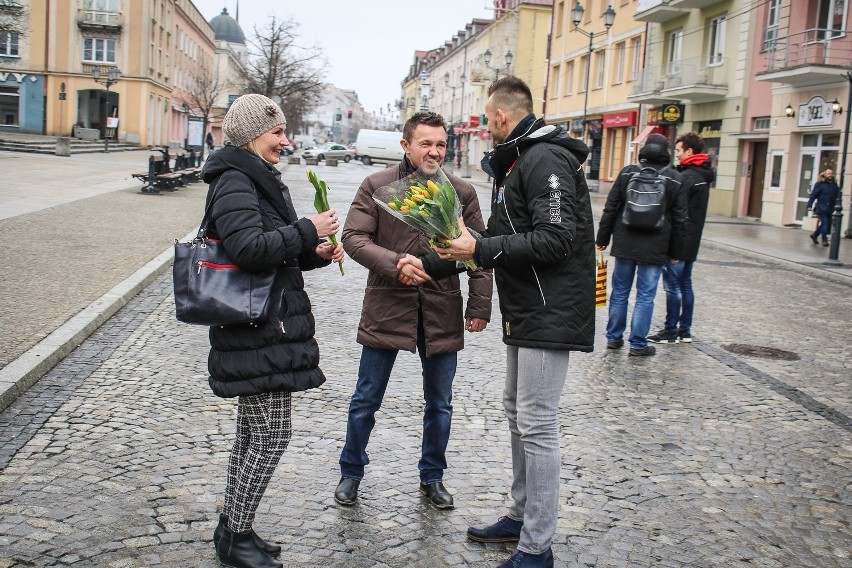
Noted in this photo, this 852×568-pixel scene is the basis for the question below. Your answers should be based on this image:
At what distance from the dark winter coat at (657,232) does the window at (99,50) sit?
54849 mm

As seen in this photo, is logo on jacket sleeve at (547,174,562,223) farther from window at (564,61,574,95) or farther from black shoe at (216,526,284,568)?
window at (564,61,574,95)

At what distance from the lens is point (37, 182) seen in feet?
73.2

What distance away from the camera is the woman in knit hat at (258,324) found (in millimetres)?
3328

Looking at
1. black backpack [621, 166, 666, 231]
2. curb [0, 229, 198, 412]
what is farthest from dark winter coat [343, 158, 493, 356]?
black backpack [621, 166, 666, 231]

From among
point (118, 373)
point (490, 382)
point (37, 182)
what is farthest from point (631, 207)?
point (37, 182)

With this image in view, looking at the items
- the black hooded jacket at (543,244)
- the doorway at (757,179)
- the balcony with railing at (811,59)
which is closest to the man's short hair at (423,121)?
the black hooded jacket at (543,244)

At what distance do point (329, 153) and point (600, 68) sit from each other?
26.9 metres

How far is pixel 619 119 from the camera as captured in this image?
3906 centimetres

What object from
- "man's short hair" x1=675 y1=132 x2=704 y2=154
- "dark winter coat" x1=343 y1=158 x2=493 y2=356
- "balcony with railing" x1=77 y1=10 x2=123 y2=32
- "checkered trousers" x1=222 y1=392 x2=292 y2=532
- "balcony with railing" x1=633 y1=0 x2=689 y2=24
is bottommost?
"checkered trousers" x1=222 y1=392 x2=292 y2=532

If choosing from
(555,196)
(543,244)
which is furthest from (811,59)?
(543,244)

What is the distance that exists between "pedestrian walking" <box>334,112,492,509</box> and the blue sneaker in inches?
28.0

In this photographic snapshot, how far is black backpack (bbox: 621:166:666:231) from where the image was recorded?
7516mm

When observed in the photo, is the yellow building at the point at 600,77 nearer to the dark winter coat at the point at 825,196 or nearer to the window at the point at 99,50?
the dark winter coat at the point at 825,196

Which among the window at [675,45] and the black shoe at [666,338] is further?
the window at [675,45]
